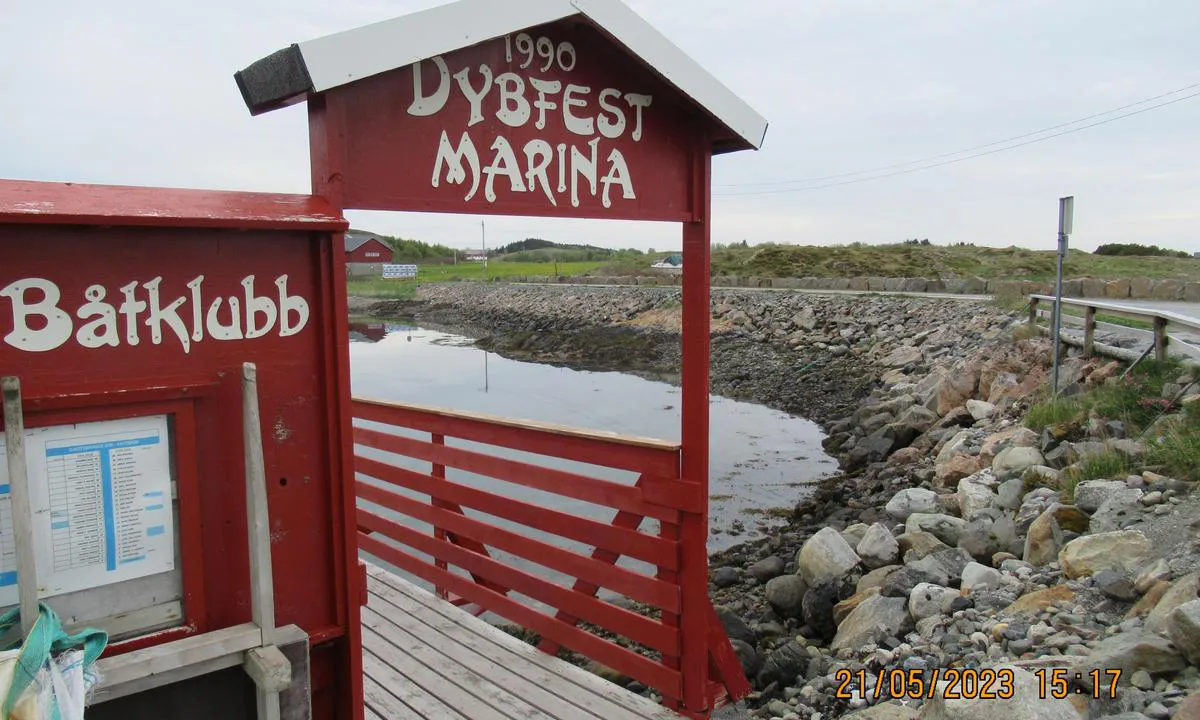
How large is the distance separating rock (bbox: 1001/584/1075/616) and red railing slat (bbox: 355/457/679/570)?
2174mm

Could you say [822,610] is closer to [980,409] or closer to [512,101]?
[512,101]

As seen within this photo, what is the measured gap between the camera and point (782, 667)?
198 inches

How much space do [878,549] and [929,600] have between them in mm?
1621

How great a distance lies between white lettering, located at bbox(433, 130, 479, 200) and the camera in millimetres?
3041

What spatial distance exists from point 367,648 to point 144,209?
2.89 m

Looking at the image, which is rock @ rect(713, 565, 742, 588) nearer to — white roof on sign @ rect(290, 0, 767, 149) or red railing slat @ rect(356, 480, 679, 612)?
red railing slat @ rect(356, 480, 679, 612)

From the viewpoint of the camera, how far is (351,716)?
109 inches

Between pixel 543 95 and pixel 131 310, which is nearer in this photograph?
pixel 131 310

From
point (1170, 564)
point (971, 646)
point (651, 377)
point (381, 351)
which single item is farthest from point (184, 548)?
point (381, 351)

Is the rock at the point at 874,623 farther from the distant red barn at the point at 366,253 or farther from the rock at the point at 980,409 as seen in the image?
the rock at the point at 980,409

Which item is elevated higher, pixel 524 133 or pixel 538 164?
pixel 524 133

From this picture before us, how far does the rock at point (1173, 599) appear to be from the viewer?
12.3 feet

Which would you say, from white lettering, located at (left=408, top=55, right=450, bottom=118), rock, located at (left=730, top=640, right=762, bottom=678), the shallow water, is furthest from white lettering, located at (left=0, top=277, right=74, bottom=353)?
the shallow water

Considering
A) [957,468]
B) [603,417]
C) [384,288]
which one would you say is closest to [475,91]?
[957,468]
